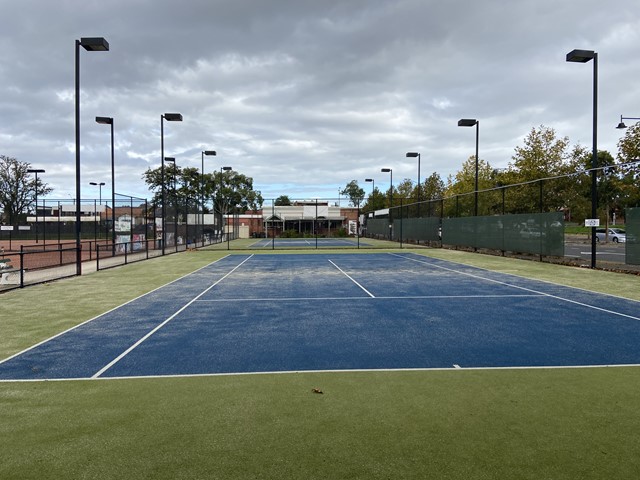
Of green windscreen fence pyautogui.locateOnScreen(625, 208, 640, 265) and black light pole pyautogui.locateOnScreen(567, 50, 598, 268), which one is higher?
black light pole pyautogui.locateOnScreen(567, 50, 598, 268)

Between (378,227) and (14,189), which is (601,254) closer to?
(378,227)

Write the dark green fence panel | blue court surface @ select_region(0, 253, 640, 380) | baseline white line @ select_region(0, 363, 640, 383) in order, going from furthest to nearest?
the dark green fence panel, blue court surface @ select_region(0, 253, 640, 380), baseline white line @ select_region(0, 363, 640, 383)

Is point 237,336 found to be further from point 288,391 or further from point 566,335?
point 566,335

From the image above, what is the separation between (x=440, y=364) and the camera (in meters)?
6.18

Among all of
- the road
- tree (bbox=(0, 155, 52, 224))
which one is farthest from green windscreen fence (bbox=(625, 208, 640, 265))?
tree (bbox=(0, 155, 52, 224))

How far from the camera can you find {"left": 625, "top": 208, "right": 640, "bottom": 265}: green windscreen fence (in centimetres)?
1688

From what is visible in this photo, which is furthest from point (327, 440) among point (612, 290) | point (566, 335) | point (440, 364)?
point (612, 290)

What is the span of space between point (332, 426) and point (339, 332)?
3774 millimetres

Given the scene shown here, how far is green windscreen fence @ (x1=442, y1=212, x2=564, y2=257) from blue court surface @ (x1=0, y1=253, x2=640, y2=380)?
924 cm

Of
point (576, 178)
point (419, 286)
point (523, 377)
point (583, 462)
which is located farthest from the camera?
point (576, 178)

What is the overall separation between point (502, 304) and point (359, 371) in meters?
6.29

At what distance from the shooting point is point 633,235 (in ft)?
56.3

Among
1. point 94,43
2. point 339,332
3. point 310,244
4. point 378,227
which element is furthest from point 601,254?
point 378,227

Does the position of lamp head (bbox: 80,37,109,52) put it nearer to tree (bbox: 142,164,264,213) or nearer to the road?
the road
